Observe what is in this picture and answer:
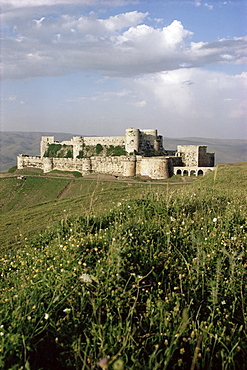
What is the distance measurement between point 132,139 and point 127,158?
13.9ft

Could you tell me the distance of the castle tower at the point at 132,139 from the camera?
4569 cm

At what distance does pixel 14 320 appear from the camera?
10.3 feet

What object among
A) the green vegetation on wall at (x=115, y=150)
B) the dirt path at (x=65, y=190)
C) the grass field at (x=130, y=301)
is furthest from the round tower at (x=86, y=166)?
the grass field at (x=130, y=301)

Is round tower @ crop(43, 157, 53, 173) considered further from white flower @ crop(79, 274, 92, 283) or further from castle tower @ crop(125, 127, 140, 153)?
white flower @ crop(79, 274, 92, 283)

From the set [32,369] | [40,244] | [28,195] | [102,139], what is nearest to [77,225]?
[40,244]

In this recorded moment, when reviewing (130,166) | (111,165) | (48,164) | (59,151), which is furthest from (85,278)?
(59,151)

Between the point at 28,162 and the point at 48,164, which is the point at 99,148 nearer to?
the point at 48,164

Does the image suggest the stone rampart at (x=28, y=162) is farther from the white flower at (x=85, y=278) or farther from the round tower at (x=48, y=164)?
the white flower at (x=85, y=278)

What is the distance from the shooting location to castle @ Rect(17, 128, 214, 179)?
136 feet

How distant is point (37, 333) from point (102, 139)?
47830mm

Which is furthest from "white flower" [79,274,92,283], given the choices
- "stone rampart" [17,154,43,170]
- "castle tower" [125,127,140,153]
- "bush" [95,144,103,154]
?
"stone rampart" [17,154,43,170]

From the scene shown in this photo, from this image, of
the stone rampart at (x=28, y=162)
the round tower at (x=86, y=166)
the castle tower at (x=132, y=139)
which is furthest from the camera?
the stone rampart at (x=28, y=162)

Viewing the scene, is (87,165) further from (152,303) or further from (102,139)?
(152,303)

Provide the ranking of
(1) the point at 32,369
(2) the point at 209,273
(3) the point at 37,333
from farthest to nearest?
(2) the point at 209,273, (3) the point at 37,333, (1) the point at 32,369
